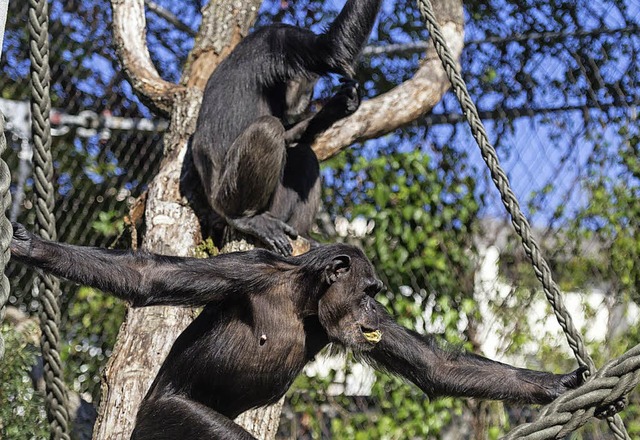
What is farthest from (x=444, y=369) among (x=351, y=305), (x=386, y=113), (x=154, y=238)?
(x=386, y=113)

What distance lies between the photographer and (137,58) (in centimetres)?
688

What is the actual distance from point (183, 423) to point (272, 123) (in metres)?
2.66

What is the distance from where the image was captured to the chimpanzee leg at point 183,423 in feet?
12.7

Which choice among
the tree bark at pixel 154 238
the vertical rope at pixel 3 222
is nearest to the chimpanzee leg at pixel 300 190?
the tree bark at pixel 154 238

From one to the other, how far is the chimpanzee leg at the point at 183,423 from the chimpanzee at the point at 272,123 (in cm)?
200

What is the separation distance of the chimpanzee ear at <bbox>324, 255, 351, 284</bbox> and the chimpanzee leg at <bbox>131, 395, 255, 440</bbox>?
2.50 ft

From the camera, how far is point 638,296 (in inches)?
297

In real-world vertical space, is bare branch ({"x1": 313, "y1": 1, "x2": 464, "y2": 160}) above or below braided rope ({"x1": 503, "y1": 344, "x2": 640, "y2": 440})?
above

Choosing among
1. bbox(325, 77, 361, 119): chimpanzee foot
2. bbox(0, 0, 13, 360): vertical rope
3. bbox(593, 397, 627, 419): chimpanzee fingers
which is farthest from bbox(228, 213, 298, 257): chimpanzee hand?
→ bbox(0, 0, 13, 360): vertical rope

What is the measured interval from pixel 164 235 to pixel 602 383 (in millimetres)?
3423

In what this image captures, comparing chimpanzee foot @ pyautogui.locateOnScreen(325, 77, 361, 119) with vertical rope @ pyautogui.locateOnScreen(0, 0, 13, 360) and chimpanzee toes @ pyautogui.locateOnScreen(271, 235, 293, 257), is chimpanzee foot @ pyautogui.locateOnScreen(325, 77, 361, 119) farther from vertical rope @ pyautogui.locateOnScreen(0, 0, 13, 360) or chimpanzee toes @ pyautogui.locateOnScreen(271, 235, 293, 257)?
vertical rope @ pyautogui.locateOnScreen(0, 0, 13, 360)

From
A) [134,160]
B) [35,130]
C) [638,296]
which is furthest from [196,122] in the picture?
[638,296]

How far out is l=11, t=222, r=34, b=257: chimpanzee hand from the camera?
3.25 metres

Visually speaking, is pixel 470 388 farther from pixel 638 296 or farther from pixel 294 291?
pixel 638 296
